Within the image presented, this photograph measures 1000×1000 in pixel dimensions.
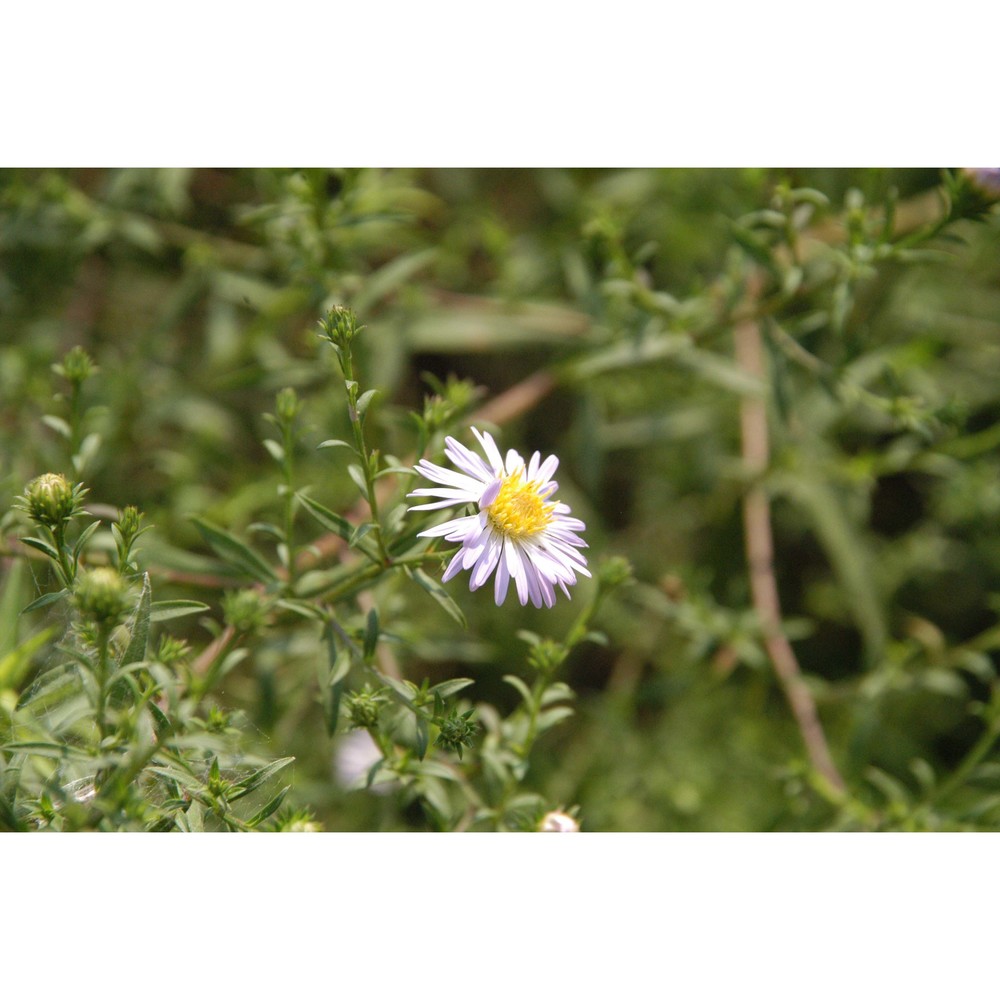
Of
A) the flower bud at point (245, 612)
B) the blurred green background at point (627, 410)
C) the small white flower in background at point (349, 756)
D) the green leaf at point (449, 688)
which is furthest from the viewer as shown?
the small white flower in background at point (349, 756)

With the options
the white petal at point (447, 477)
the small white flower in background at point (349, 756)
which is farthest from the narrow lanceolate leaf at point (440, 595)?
the small white flower in background at point (349, 756)

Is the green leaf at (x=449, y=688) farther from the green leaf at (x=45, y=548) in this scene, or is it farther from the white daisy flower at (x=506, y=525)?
the green leaf at (x=45, y=548)

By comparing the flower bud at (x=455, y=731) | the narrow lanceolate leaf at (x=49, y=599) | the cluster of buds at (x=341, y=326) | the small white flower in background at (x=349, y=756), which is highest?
Result: the cluster of buds at (x=341, y=326)

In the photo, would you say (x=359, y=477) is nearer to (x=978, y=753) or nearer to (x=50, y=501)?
(x=50, y=501)

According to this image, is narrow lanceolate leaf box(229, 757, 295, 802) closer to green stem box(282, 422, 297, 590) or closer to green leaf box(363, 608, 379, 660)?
green leaf box(363, 608, 379, 660)

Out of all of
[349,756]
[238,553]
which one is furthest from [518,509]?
[349,756]

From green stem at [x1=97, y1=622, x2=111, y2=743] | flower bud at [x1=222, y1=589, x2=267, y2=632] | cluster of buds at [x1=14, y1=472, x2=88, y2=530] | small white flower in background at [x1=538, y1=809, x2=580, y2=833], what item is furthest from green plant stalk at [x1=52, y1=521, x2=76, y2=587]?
small white flower in background at [x1=538, y1=809, x2=580, y2=833]
